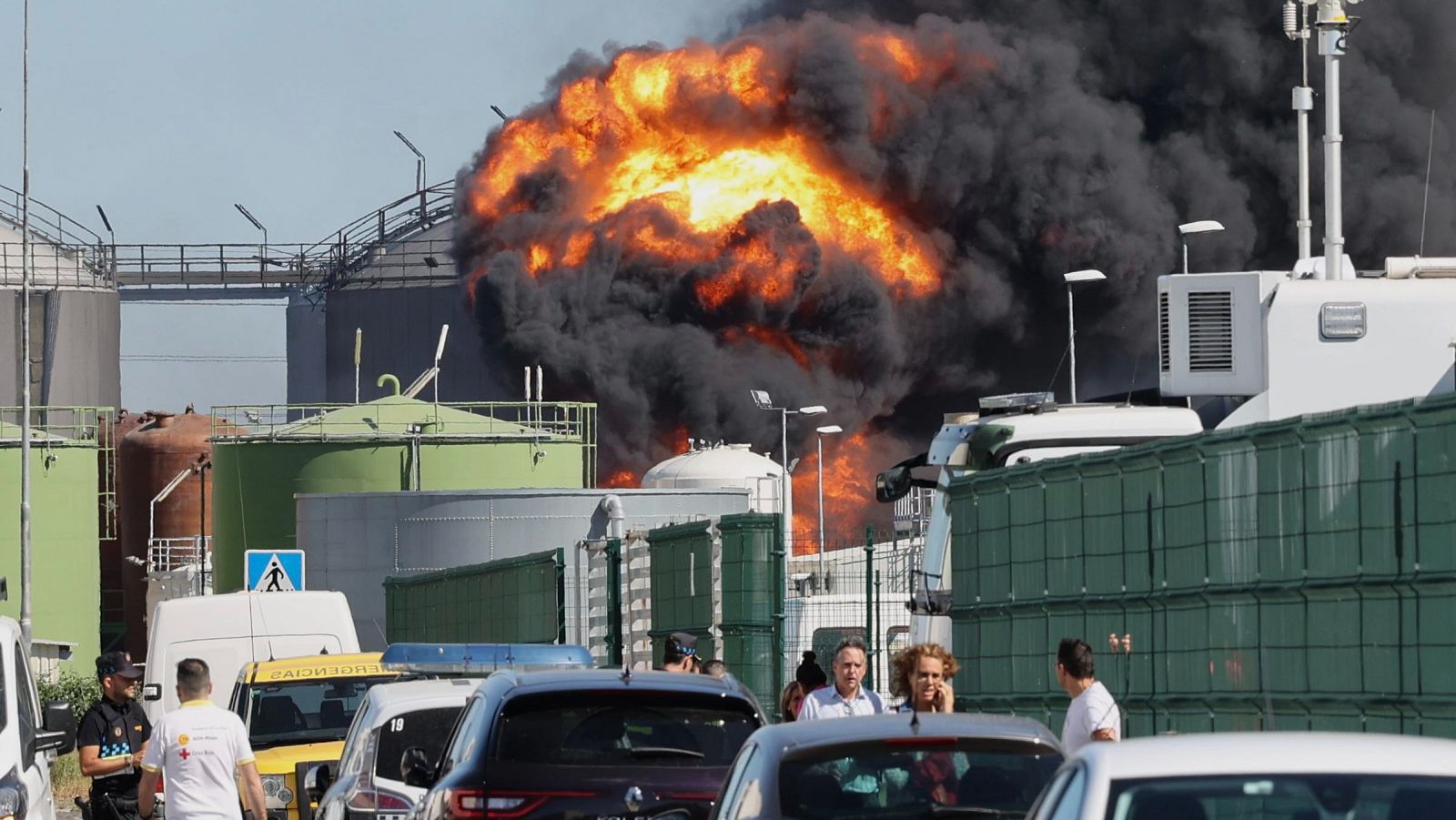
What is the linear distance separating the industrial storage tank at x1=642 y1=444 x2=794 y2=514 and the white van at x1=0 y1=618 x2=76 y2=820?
45504 mm

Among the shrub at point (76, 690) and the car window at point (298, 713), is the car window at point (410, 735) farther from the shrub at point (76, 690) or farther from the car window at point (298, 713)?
the shrub at point (76, 690)

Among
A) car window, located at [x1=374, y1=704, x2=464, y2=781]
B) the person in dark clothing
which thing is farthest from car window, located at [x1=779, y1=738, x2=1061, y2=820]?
the person in dark clothing

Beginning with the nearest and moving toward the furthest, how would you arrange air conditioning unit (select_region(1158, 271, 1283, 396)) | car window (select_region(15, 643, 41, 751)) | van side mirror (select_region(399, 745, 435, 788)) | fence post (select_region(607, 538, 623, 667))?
van side mirror (select_region(399, 745, 435, 788))
car window (select_region(15, 643, 41, 751))
air conditioning unit (select_region(1158, 271, 1283, 396))
fence post (select_region(607, 538, 623, 667))

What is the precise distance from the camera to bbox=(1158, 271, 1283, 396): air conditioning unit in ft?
57.3

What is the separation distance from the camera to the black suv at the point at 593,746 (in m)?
9.94

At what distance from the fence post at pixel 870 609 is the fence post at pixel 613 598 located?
4.72 meters

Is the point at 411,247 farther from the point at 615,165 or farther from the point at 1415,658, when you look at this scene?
the point at 1415,658

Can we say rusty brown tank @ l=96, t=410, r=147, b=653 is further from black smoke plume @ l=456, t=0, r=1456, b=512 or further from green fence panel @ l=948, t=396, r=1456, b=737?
green fence panel @ l=948, t=396, r=1456, b=737

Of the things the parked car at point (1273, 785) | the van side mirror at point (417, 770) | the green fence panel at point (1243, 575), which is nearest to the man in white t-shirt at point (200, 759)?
the van side mirror at point (417, 770)

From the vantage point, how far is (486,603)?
94.6ft

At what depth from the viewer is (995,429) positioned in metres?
17.2

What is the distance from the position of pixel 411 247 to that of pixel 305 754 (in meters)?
72.2

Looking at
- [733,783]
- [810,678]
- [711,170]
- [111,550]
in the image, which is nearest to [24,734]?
[810,678]

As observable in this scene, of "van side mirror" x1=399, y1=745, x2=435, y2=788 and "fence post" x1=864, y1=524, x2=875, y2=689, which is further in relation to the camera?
"fence post" x1=864, y1=524, x2=875, y2=689
